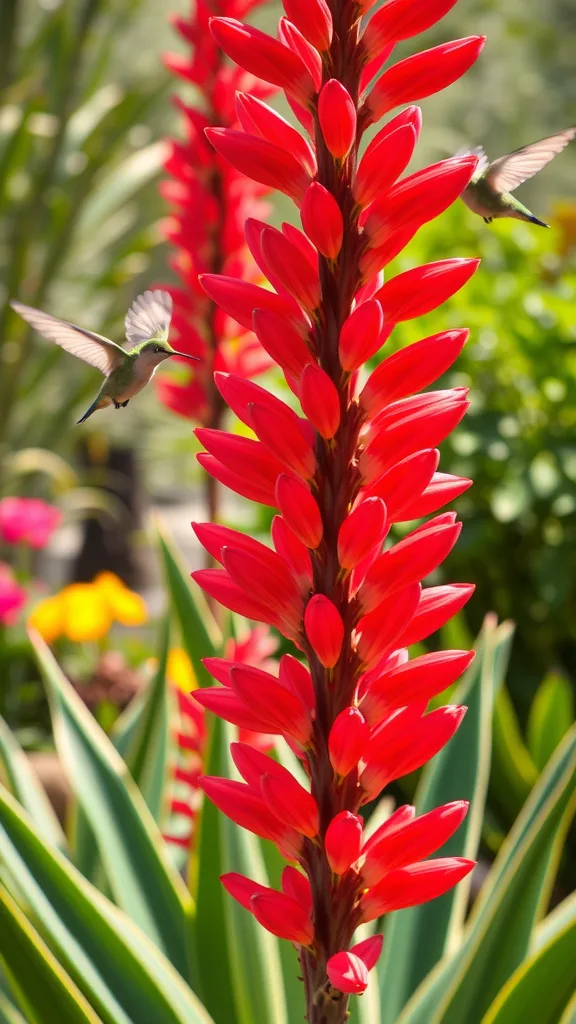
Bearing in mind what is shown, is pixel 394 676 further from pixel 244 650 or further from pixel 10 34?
pixel 10 34

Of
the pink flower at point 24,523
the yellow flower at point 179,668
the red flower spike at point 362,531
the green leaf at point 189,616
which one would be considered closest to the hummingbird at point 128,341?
the red flower spike at point 362,531

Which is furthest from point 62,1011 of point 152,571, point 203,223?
point 152,571

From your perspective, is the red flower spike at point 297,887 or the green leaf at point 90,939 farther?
the green leaf at point 90,939

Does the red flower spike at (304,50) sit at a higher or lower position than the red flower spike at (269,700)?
higher

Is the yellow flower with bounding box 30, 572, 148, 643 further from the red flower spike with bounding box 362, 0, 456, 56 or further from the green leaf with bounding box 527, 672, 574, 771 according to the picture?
the red flower spike with bounding box 362, 0, 456, 56

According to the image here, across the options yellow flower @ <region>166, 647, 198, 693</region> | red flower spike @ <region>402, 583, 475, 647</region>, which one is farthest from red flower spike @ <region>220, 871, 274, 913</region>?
yellow flower @ <region>166, 647, 198, 693</region>

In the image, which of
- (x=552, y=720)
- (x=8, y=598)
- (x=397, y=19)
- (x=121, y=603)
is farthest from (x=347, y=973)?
(x=121, y=603)

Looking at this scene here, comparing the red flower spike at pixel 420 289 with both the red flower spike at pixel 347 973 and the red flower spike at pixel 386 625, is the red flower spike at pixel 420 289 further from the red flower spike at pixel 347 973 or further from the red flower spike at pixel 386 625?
the red flower spike at pixel 347 973
